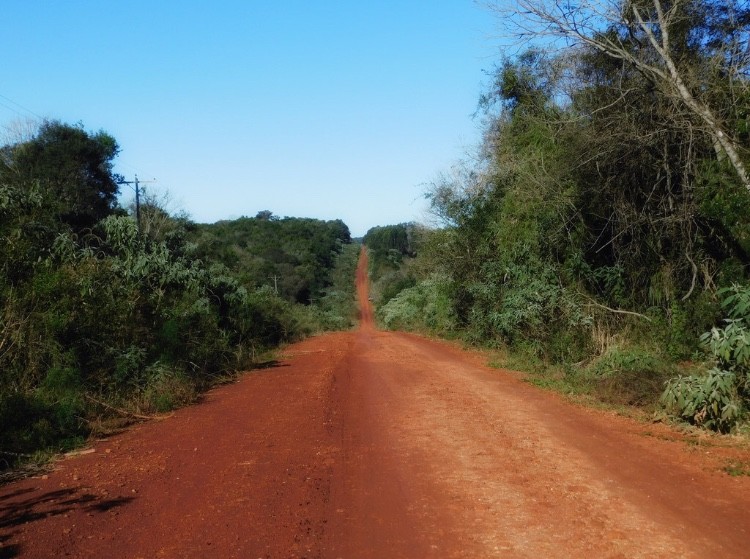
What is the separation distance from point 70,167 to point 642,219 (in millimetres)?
25232

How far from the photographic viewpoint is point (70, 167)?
29859mm

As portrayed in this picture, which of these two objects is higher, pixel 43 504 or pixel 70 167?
pixel 70 167

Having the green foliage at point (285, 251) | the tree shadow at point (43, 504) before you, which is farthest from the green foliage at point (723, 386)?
the green foliage at point (285, 251)

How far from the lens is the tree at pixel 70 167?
28828mm

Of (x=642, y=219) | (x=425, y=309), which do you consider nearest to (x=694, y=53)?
(x=642, y=219)

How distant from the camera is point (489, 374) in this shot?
15.5 metres

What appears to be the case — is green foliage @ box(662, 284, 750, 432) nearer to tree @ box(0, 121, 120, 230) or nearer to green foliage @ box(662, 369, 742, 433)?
green foliage @ box(662, 369, 742, 433)

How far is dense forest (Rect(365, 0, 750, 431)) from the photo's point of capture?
10.9m

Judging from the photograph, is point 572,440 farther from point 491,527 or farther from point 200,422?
point 200,422

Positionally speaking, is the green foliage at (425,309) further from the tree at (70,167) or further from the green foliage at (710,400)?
the green foliage at (710,400)

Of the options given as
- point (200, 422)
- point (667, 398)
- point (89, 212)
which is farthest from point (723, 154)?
point (89, 212)

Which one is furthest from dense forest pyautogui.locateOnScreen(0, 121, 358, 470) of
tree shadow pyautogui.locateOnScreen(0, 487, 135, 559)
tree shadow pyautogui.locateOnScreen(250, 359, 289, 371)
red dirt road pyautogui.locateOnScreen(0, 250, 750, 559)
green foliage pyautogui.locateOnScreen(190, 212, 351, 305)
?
green foliage pyautogui.locateOnScreen(190, 212, 351, 305)

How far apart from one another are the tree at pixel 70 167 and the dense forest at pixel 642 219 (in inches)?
771

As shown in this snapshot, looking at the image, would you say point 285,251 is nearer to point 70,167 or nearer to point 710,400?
point 70,167
